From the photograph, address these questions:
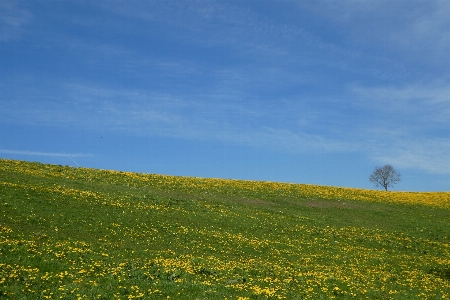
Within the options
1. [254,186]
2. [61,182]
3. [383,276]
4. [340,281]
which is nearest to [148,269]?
[340,281]

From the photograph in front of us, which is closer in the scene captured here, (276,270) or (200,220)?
(276,270)

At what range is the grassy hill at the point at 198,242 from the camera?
61.2 ft

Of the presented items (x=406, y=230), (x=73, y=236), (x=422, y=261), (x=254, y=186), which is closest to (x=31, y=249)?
(x=73, y=236)

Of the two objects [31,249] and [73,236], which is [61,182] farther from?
[31,249]

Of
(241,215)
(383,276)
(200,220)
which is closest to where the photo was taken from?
(383,276)

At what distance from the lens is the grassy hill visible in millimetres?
18656

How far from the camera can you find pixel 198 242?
29922 mm

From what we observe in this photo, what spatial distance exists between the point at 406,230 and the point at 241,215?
2022 cm

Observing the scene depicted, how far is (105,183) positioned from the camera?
5159 centimetres

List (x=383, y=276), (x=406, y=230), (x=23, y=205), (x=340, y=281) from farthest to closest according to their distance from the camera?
1. (x=406, y=230)
2. (x=23, y=205)
3. (x=383, y=276)
4. (x=340, y=281)

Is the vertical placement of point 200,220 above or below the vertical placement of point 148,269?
above

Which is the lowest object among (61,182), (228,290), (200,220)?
(228,290)

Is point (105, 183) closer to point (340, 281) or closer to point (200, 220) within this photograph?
point (200, 220)

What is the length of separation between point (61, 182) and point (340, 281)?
118 feet
